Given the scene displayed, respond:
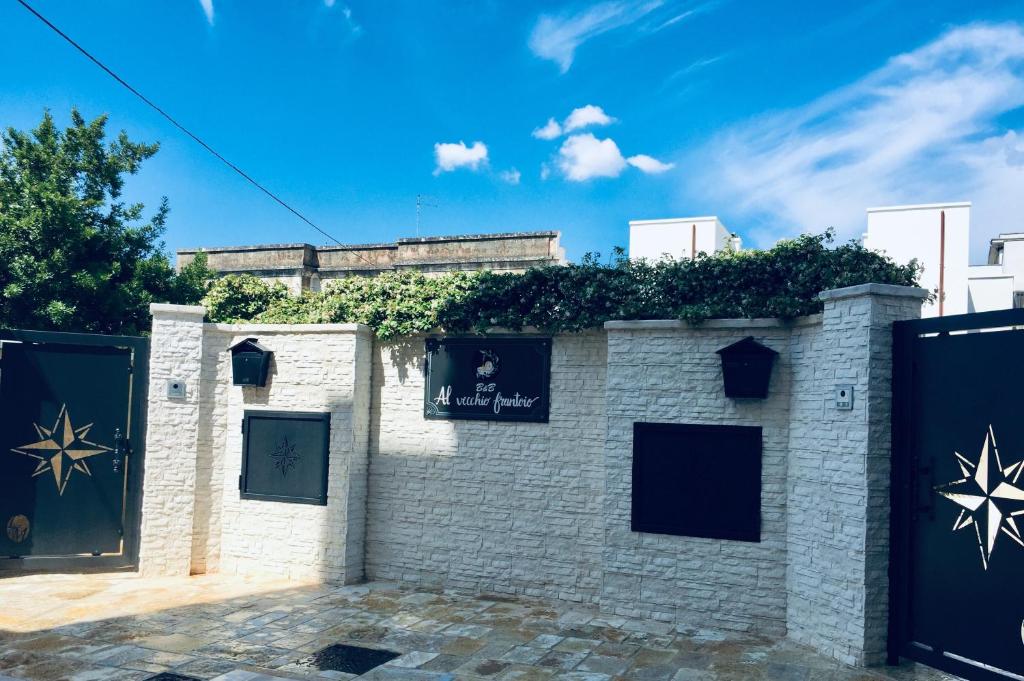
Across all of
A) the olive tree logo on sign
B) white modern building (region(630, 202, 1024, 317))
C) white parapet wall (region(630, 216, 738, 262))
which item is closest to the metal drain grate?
the olive tree logo on sign

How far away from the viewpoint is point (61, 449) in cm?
859

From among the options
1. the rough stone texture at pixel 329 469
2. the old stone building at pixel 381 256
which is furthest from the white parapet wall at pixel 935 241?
the rough stone texture at pixel 329 469

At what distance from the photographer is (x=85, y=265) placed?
1316cm

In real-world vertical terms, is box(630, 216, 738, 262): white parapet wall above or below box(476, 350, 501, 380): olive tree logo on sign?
above

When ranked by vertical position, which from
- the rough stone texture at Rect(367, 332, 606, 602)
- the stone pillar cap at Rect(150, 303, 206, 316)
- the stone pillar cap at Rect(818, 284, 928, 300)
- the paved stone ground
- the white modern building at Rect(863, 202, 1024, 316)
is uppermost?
the white modern building at Rect(863, 202, 1024, 316)

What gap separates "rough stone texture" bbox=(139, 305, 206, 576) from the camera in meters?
8.67

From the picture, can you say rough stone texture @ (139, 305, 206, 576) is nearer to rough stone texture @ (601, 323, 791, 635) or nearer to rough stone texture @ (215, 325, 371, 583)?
rough stone texture @ (215, 325, 371, 583)

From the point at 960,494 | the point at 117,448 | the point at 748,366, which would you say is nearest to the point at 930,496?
the point at 960,494

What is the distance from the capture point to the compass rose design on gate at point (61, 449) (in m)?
8.52

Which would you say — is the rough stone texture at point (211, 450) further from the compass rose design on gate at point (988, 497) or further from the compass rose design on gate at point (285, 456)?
the compass rose design on gate at point (988, 497)

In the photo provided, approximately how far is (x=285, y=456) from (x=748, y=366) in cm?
531

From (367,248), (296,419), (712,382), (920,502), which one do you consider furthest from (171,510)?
(367,248)

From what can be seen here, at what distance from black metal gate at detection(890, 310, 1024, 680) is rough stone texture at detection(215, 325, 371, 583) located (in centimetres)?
547

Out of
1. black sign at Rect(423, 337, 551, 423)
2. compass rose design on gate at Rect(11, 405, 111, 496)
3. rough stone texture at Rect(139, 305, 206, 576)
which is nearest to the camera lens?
black sign at Rect(423, 337, 551, 423)
